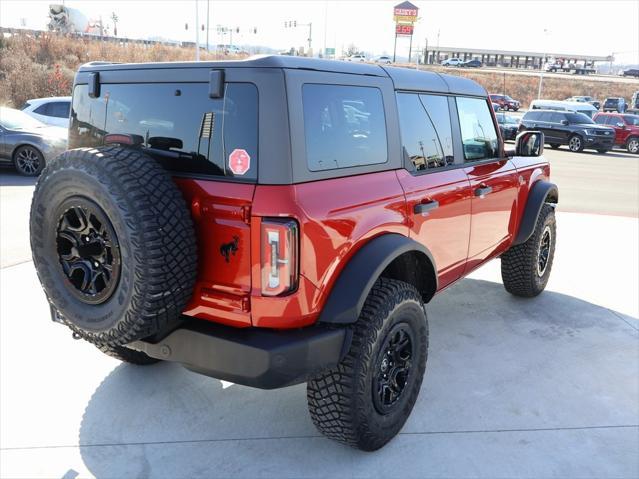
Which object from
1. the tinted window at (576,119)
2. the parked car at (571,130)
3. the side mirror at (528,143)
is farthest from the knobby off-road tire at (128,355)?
the tinted window at (576,119)

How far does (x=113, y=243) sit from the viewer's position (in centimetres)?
241

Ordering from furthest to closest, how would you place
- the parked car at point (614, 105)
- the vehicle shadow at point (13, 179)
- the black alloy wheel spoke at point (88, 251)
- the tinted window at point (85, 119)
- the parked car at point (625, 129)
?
the parked car at point (614, 105) → the parked car at point (625, 129) → the vehicle shadow at point (13, 179) → the tinted window at point (85, 119) → the black alloy wheel spoke at point (88, 251)

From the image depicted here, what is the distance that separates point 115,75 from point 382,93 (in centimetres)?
144

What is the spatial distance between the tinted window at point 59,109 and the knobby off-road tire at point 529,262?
36.6 feet

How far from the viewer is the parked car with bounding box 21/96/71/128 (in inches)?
510

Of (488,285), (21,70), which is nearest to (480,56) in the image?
(21,70)

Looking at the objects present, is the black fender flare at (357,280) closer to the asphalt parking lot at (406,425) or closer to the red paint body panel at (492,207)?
the asphalt parking lot at (406,425)

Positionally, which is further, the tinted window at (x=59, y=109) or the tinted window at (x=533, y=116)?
the tinted window at (x=533, y=116)

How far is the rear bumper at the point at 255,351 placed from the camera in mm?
2469

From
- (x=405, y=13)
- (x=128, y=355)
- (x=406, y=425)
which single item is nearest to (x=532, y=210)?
(x=406, y=425)

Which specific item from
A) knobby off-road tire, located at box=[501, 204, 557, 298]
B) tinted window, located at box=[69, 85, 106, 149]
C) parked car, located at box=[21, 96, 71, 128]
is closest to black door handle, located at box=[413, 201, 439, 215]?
tinted window, located at box=[69, 85, 106, 149]

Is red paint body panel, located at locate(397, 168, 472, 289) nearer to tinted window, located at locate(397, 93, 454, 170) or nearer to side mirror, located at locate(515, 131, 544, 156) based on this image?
tinted window, located at locate(397, 93, 454, 170)

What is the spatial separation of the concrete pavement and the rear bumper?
64cm

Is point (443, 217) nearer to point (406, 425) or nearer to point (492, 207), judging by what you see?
point (492, 207)
